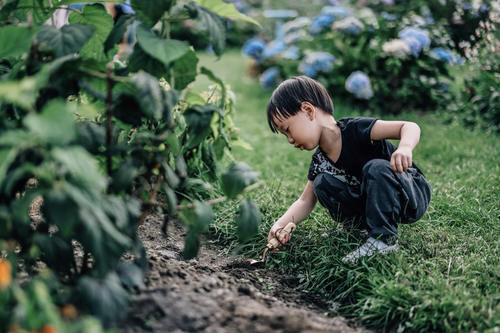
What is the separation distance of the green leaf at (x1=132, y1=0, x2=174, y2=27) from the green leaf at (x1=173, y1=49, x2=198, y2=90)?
140 millimetres

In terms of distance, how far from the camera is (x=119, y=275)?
1.36m

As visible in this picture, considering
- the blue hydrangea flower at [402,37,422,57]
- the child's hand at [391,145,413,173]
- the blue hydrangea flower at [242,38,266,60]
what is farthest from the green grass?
the blue hydrangea flower at [242,38,266,60]

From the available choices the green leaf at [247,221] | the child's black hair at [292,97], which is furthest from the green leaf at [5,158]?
the child's black hair at [292,97]

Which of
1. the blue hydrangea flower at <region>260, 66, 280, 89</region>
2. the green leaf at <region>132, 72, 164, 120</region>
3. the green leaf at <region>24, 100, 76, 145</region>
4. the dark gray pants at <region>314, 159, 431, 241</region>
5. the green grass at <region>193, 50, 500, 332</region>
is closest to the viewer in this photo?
the green leaf at <region>24, 100, 76, 145</region>

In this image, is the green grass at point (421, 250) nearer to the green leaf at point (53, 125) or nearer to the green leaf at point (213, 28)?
the green leaf at point (213, 28)

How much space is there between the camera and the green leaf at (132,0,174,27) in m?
1.39

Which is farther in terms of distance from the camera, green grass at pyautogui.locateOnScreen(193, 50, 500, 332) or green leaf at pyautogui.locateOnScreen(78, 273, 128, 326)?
green grass at pyautogui.locateOnScreen(193, 50, 500, 332)

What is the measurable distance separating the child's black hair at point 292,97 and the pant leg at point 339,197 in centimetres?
32

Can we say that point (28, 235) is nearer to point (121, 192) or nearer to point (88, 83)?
point (121, 192)

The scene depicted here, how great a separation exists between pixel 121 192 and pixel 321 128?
3.29ft

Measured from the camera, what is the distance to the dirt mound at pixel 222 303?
1.35 metres

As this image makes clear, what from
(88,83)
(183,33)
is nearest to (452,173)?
(88,83)

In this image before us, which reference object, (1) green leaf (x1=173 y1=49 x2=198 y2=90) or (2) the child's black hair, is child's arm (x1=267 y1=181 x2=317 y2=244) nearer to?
(2) the child's black hair

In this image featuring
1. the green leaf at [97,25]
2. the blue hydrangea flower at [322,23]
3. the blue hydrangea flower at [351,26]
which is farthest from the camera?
the blue hydrangea flower at [322,23]
